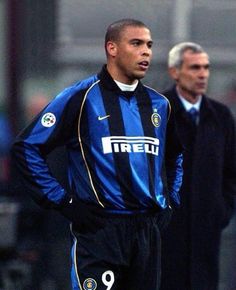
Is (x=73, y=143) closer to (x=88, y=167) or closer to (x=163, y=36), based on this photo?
(x=88, y=167)

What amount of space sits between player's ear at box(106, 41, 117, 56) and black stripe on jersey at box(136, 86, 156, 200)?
0.62 feet

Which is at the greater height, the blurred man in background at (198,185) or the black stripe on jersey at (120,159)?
the black stripe on jersey at (120,159)

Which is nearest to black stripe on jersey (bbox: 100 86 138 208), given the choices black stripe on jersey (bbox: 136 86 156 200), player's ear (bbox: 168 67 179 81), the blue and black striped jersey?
the blue and black striped jersey

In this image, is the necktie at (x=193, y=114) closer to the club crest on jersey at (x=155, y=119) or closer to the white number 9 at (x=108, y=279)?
the club crest on jersey at (x=155, y=119)

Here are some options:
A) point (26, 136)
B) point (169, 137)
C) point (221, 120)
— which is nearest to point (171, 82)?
point (221, 120)

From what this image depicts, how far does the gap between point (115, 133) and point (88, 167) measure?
183mm

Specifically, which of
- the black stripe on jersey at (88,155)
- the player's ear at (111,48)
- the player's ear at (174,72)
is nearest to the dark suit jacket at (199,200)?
the player's ear at (174,72)

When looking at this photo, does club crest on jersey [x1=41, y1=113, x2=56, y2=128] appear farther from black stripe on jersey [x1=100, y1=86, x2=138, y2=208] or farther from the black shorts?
the black shorts

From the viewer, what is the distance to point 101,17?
7.79m

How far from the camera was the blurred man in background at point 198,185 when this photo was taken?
659 centimetres

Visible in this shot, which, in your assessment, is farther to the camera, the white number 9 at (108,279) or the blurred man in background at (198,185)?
the blurred man in background at (198,185)

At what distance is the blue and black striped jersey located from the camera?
525 cm

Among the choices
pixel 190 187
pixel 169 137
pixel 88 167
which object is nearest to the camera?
pixel 88 167

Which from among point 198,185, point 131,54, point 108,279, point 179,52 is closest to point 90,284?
point 108,279
